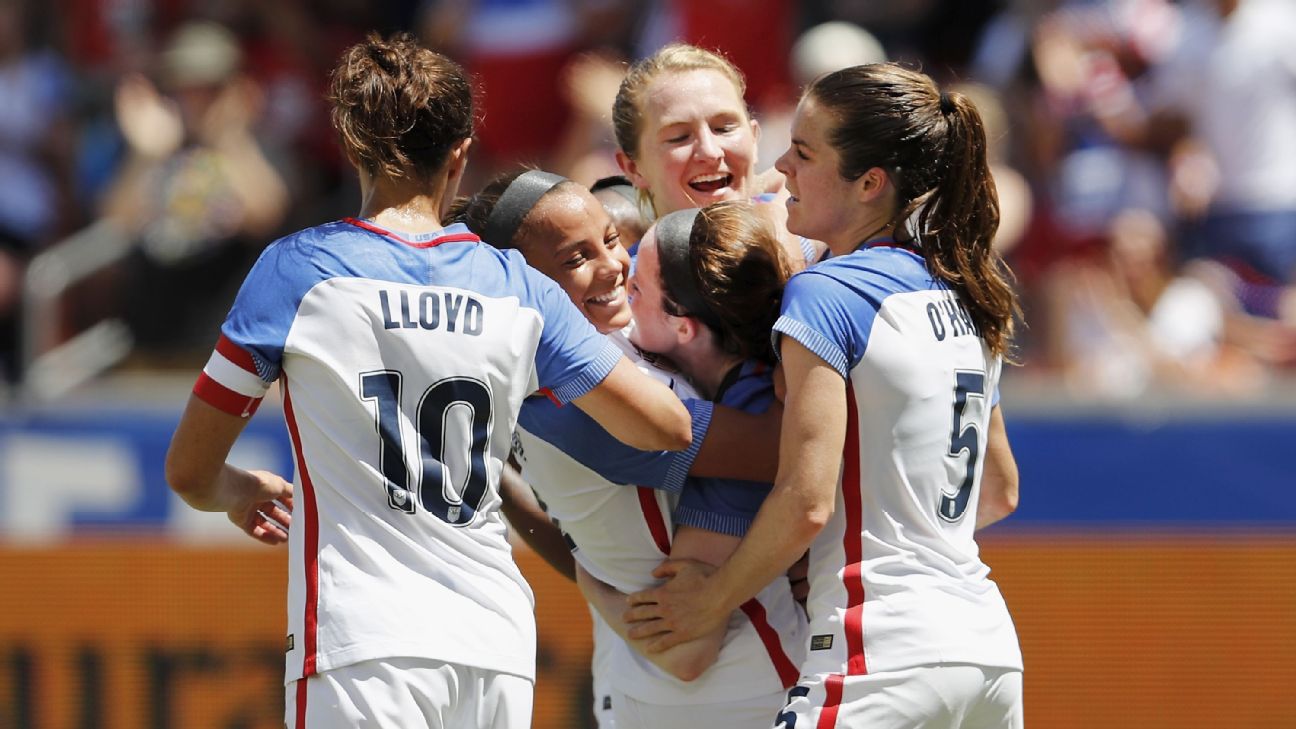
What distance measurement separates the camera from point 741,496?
3400 mm

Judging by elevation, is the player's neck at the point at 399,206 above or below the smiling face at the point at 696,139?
below

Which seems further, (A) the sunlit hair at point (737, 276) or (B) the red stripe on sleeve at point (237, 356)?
(A) the sunlit hair at point (737, 276)

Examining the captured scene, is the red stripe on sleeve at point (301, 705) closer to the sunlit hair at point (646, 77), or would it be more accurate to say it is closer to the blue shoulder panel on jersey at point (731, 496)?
the blue shoulder panel on jersey at point (731, 496)

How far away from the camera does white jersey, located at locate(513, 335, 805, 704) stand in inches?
132

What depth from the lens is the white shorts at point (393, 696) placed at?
292 cm

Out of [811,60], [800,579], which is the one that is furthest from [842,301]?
[811,60]

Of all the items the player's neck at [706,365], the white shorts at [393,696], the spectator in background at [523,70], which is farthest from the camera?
the spectator in background at [523,70]

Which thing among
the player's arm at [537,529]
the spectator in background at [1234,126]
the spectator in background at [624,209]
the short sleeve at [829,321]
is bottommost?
the player's arm at [537,529]

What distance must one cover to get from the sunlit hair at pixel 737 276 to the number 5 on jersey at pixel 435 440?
0.56 meters

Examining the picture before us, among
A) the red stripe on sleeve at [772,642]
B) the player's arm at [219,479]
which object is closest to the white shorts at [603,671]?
the red stripe on sleeve at [772,642]

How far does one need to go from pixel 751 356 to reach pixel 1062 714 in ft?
10.7

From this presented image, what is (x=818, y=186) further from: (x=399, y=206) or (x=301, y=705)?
(x=301, y=705)

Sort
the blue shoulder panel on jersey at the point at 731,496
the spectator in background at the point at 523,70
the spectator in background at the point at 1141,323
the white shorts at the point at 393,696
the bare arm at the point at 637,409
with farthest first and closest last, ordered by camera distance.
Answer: the spectator in background at the point at 523,70, the spectator in background at the point at 1141,323, the blue shoulder panel on jersey at the point at 731,496, the bare arm at the point at 637,409, the white shorts at the point at 393,696

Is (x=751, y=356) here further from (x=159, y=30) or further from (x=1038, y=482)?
(x=159, y=30)
